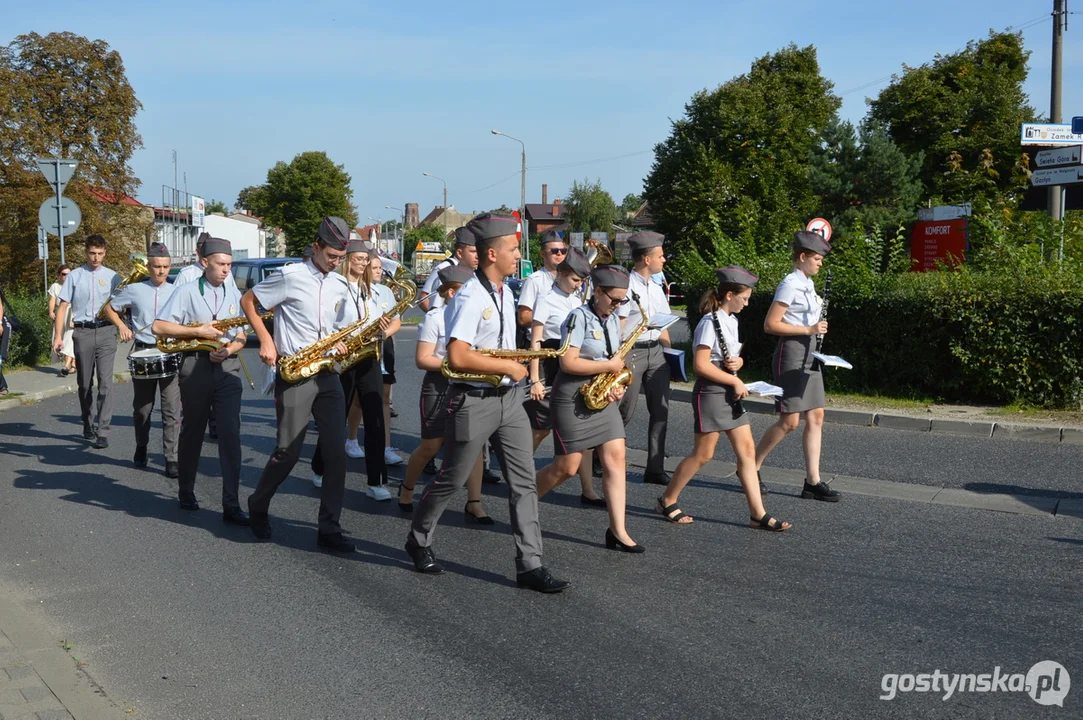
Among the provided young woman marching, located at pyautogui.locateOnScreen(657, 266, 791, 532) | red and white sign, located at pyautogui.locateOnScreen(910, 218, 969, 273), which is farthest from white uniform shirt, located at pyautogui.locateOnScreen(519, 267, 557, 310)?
red and white sign, located at pyautogui.locateOnScreen(910, 218, 969, 273)

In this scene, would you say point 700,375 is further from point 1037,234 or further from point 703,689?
point 1037,234

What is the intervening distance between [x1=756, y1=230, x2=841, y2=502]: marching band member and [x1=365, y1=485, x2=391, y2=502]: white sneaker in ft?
9.02

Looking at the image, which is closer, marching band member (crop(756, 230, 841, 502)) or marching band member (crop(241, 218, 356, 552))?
marching band member (crop(241, 218, 356, 552))

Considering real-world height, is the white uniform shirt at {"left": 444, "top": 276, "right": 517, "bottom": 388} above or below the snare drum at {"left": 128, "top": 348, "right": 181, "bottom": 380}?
above

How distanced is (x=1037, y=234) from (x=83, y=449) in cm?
1073

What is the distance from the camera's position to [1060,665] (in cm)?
463

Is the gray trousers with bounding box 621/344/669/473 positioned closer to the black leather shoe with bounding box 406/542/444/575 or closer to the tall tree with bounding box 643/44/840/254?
the black leather shoe with bounding box 406/542/444/575

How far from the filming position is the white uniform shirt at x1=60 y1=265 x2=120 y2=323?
1024 cm

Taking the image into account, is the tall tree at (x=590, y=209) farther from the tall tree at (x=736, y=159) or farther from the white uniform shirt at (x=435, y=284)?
the white uniform shirt at (x=435, y=284)

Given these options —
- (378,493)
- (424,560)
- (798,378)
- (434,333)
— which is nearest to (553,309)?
(434,333)

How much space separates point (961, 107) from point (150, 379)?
45.3 metres

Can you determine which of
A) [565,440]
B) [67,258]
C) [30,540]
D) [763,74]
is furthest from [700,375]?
[763,74]

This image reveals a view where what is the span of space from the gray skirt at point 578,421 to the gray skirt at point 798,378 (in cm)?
185

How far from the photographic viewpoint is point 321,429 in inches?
263
